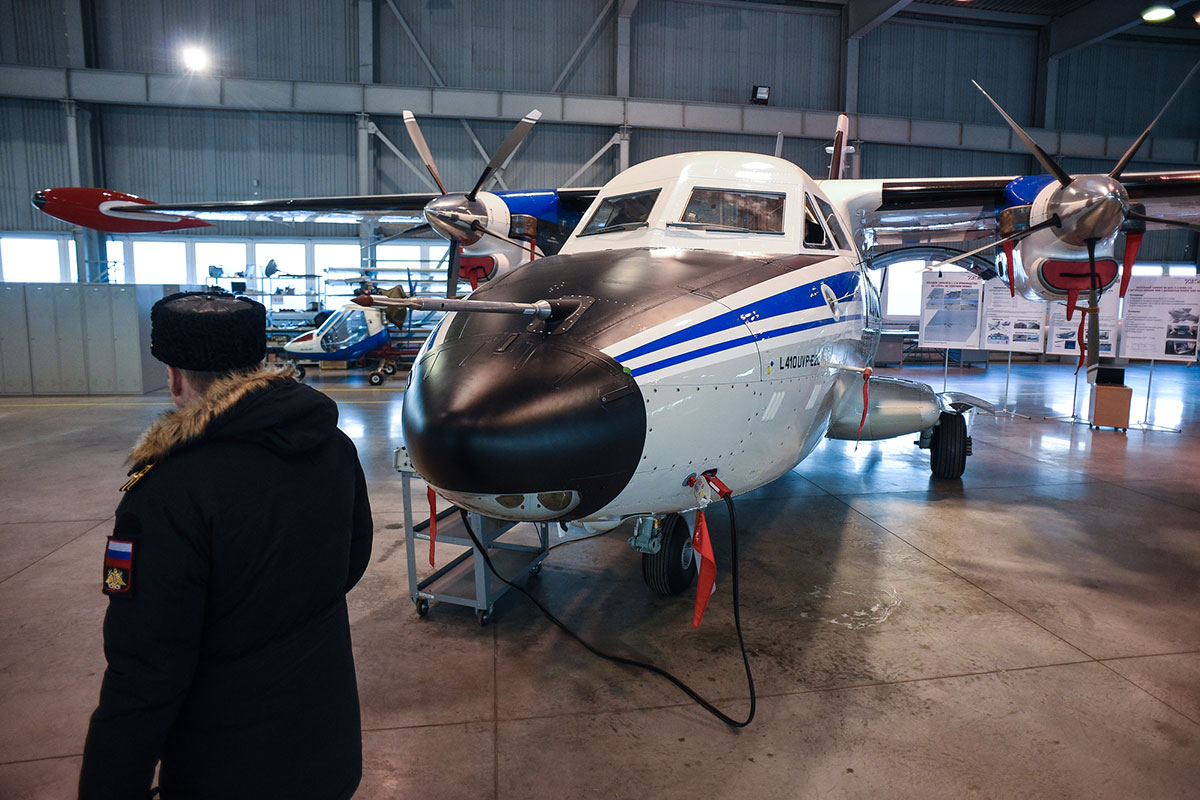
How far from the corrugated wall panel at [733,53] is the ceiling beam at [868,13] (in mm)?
957

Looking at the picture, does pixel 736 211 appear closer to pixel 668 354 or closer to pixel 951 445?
pixel 668 354

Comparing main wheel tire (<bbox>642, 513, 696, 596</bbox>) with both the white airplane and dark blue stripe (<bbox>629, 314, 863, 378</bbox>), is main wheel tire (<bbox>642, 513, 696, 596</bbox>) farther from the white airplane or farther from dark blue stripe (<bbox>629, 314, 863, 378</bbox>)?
dark blue stripe (<bbox>629, 314, 863, 378</bbox>)

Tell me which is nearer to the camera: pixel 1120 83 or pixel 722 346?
pixel 722 346

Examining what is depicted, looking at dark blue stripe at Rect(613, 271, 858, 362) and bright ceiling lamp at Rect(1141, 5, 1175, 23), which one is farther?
bright ceiling lamp at Rect(1141, 5, 1175, 23)

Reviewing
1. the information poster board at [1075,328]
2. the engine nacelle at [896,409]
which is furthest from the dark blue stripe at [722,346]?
the information poster board at [1075,328]

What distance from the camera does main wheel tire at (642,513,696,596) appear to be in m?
4.96

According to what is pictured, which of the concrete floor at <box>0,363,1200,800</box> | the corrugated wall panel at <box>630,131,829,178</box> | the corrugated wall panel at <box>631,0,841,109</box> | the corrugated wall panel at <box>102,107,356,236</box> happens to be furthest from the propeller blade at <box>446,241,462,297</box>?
the corrugated wall panel at <box>631,0,841,109</box>

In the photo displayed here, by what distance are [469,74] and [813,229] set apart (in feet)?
70.4

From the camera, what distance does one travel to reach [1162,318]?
12.8 metres

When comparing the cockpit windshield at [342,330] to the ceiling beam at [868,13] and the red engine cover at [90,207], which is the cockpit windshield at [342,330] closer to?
the red engine cover at [90,207]

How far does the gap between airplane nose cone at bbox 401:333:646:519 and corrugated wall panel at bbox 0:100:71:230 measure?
25541mm

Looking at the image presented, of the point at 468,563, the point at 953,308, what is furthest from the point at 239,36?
the point at 468,563

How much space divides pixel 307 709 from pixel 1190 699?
456 cm

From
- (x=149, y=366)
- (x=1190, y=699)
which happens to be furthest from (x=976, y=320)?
(x=149, y=366)
